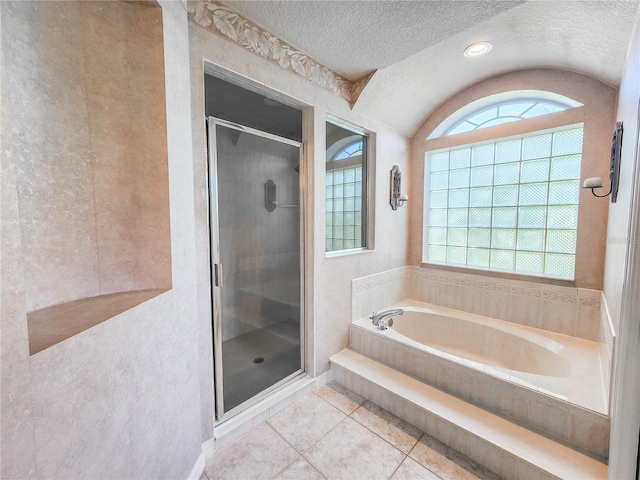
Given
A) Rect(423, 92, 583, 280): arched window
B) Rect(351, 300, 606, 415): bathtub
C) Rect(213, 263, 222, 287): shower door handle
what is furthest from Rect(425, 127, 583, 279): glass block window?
Rect(213, 263, 222, 287): shower door handle

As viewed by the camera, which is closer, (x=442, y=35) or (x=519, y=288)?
(x=442, y=35)

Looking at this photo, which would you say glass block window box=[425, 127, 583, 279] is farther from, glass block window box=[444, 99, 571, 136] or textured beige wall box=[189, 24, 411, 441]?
textured beige wall box=[189, 24, 411, 441]

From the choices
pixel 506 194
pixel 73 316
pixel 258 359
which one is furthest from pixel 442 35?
pixel 258 359

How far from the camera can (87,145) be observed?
3.07 ft

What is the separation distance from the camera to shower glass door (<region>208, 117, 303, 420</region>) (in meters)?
1.57

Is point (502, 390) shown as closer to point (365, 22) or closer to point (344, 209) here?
point (344, 209)

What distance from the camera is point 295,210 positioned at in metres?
1.99

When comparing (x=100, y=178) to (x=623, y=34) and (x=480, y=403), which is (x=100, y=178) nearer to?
(x=480, y=403)

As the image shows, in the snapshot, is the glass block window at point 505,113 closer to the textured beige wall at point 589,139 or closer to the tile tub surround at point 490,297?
the textured beige wall at point 589,139

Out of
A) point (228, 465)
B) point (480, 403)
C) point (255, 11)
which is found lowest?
point (228, 465)

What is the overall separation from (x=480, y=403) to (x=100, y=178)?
93.9 inches

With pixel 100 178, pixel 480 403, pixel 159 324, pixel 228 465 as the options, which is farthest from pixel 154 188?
pixel 480 403

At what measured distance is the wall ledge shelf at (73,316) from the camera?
2.14 ft

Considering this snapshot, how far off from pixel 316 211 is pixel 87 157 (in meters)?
1.32
